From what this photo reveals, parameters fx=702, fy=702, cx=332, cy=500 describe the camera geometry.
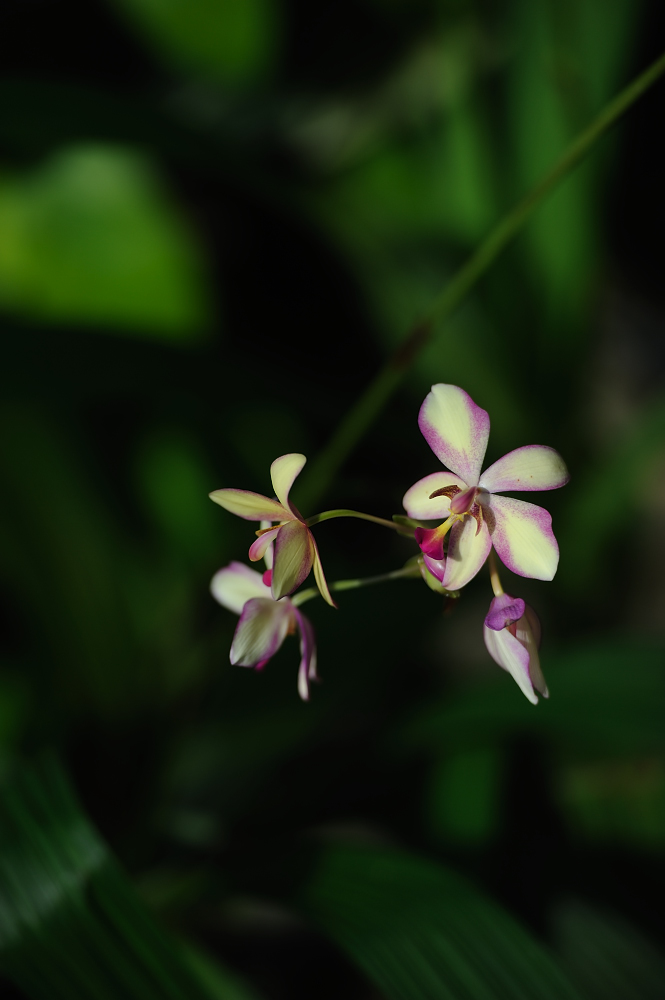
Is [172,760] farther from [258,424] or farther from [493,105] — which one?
[493,105]

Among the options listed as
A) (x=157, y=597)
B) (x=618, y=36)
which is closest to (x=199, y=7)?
(x=618, y=36)

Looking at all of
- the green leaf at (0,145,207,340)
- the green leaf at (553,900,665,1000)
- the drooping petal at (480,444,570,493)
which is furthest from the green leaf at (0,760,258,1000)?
the green leaf at (0,145,207,340)

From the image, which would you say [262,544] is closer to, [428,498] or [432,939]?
[428,498]

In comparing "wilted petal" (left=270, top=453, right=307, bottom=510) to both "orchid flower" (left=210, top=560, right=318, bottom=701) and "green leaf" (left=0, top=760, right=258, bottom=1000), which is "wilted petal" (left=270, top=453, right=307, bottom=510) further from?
"green leaf" (left=0, top=760, right=258, bottom=1000)

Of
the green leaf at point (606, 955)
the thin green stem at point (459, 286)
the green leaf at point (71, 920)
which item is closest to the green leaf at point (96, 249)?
the thin green stem at point (459, 286)

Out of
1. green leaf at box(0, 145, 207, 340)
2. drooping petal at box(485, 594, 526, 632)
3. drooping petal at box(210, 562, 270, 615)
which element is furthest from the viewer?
green leaf at box(0, 145, 207, 340)

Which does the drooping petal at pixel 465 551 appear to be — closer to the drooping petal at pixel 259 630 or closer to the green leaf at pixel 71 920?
the drooping petal at pixel 259 630

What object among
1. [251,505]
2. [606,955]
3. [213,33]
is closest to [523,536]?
[251,505]
